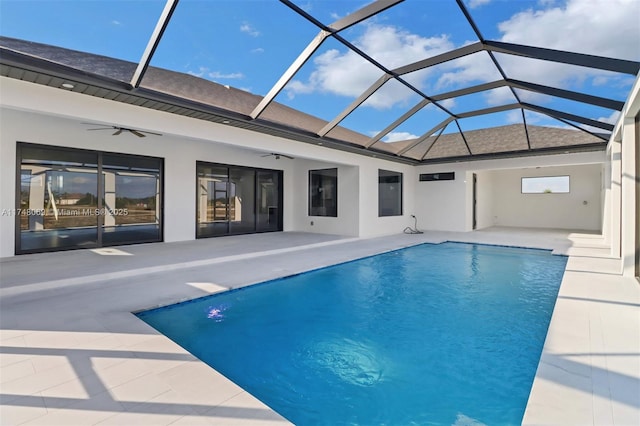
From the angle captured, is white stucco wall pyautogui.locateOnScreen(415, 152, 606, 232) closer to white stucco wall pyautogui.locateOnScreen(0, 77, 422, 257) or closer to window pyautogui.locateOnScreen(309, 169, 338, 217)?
white stucco wall pyautogui.locateOnScreen(0, 77, 422, 257)

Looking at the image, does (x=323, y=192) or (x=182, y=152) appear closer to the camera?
(x=182, y=152)

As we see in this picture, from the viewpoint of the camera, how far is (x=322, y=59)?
18.3ft

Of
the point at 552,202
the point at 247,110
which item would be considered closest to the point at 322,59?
the point at 247,110

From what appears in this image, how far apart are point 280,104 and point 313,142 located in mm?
1912

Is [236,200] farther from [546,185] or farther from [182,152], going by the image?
[546,185]

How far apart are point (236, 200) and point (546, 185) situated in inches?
485

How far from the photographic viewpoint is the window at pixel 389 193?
1117 cm

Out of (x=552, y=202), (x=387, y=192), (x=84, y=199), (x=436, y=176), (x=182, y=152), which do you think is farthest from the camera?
(x=552, y=202)

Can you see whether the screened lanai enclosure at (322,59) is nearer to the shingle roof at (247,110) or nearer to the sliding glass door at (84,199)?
the shingle roof at (247,110)

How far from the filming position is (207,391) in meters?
2.10

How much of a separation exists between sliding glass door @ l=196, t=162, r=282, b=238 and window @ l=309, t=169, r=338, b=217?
1166 mm

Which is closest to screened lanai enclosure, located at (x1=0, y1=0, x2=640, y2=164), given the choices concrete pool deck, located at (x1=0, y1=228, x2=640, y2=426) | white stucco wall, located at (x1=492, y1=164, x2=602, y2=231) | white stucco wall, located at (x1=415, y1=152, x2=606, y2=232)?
concrete pool deck, located at (x1=0, y1=228, x2=640, y2=426)

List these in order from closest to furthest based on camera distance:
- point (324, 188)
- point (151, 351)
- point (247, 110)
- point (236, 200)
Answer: point (151, 351), point (247, 110), point (236, 200), point (324, 188)

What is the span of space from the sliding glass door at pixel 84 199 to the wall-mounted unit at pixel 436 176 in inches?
362
